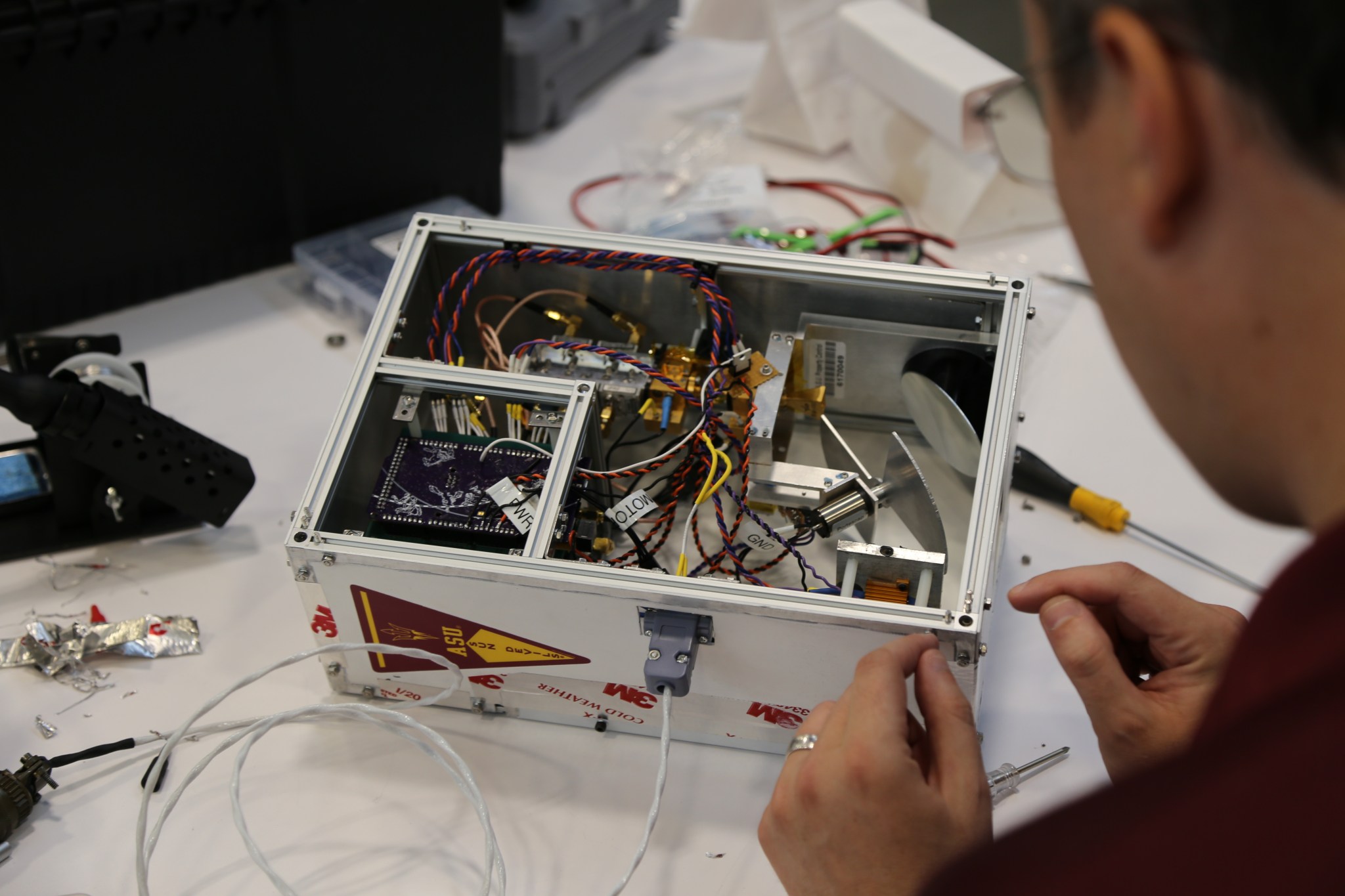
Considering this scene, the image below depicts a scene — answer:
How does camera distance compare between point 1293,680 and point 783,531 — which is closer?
point 1293,680

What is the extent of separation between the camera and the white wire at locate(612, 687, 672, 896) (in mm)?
994

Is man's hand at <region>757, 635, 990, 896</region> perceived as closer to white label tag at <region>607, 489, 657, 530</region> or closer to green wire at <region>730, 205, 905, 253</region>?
white label tag at <region>607, 489, 657, 530</region>

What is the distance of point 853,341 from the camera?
1242 mm

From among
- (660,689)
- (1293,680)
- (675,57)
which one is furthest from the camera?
(675,57)

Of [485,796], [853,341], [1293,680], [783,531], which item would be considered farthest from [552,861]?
[1293,680]

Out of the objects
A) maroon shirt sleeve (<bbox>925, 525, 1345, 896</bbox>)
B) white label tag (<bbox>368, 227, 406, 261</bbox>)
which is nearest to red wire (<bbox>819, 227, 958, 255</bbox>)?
white label tag (<bbox>368, 227, 406, 261</bbox>)

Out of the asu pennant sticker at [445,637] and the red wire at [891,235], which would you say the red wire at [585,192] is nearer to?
the red wire at [891,235]

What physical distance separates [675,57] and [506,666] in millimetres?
1457

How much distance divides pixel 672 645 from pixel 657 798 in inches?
5.6

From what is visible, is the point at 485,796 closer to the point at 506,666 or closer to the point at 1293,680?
the point at 506,666

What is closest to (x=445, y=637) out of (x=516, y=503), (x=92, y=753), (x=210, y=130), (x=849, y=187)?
(x=516, y=503)

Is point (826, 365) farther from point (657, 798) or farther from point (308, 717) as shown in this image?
point (308, 717)

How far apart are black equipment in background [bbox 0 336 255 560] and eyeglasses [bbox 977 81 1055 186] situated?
1.14 metres

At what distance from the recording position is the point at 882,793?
2.53 ft
